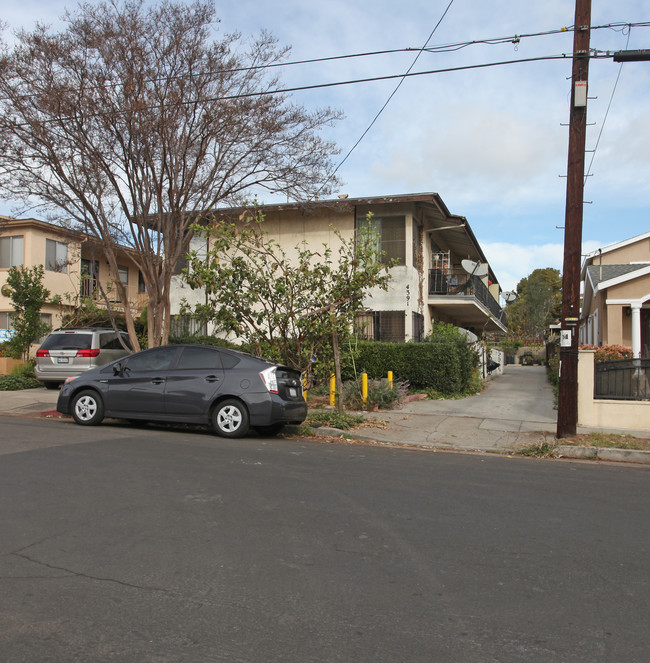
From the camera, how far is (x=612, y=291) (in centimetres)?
1891

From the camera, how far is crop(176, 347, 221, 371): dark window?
10398mm

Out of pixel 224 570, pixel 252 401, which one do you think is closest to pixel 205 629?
pixel 224 570

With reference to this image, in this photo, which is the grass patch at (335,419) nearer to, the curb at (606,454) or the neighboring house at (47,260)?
the curb at (606,454)

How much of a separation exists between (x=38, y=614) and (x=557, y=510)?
4679 millimetres

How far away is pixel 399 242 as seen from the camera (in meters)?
20.4

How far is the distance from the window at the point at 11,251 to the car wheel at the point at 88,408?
52.1ft

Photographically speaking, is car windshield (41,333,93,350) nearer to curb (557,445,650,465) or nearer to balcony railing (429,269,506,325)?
curb (557,445,650,465)

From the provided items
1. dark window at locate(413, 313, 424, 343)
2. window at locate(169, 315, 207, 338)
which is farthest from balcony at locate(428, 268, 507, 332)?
window at locate(169, 315, 207, 338)

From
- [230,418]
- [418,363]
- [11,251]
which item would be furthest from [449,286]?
[11,251]

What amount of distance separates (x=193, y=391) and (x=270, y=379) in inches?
52.0

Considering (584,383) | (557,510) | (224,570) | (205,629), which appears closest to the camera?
(205,629)

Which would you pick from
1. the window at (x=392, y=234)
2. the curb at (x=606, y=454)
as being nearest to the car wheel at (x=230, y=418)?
the curb at (x=606, y=454)

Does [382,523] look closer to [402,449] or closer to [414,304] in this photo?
[402,449]

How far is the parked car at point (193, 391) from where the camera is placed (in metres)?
10.0
